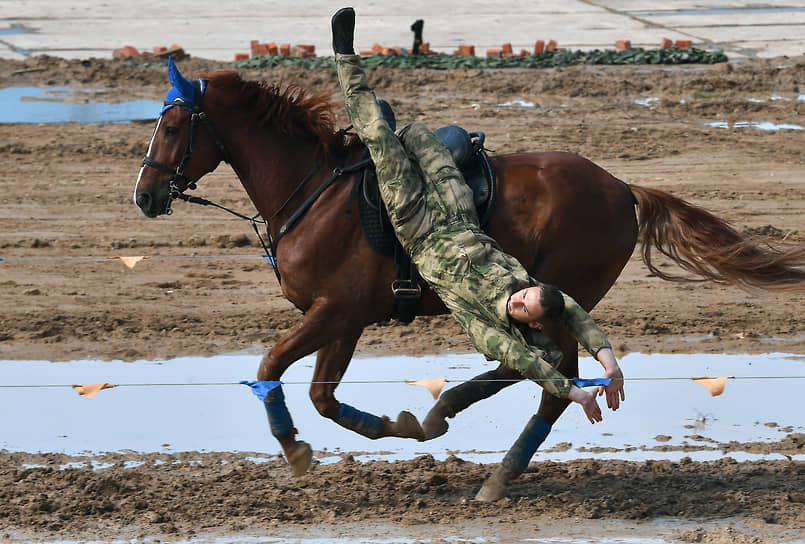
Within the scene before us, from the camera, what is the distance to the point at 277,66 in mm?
16406

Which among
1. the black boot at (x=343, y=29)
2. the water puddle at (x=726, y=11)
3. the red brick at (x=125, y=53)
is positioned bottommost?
the red brick at (x=125, y=53)

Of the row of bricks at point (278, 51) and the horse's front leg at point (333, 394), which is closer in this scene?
the horse's front leg at point (333, 394)

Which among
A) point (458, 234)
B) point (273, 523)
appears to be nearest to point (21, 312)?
point (273, 523)

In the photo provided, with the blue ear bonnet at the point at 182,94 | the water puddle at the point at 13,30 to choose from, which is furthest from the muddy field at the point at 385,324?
the water puddle at the point at 13,30

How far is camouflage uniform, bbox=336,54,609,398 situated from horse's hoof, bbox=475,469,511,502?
3.27 ft

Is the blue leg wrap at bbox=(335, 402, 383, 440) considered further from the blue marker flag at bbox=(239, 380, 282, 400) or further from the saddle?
the saddle

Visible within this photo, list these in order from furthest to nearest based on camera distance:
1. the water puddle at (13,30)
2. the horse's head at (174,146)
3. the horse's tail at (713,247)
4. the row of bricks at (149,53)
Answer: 1. the water puddle at (13,30)
2. the row of bricks at (149,53)
3. the horse's tail at (713,247)
4. the horse's head at (174,146)

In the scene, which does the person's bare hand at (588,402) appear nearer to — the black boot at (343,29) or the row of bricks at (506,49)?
the black boot at (343,29)

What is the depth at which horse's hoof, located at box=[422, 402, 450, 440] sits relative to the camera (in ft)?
22.2

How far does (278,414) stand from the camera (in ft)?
20.0

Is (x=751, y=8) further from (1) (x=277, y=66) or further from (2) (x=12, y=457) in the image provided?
(2) (x=12, y=457)

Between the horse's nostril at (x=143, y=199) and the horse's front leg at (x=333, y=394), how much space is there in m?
1.26

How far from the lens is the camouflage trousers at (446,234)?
18.3 ft

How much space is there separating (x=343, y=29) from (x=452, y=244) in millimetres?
1299
